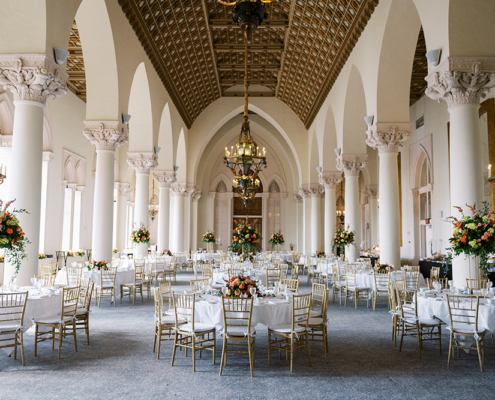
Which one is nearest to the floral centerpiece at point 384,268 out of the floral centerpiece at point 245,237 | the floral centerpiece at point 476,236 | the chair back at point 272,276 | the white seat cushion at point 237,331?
the chair back at point 272,276

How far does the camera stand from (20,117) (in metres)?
6.67

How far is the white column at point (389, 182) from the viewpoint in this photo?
10367 millimetres

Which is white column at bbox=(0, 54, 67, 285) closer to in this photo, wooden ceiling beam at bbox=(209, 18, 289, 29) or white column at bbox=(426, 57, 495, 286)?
white column at bbox=(426, 57, 495, 286)

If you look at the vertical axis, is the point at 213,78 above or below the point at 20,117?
above

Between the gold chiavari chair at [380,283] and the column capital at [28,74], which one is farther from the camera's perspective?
the gold chiavari chair at [380,283]

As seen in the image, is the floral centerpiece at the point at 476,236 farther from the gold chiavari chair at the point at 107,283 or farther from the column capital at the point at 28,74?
the gold chiavari chair at the point at 107,283

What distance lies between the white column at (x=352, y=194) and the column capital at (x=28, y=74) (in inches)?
398

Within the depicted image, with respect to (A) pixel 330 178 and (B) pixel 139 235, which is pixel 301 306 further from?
(A) pixel 330 178

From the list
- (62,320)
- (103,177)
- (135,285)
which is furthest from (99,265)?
(62,320)

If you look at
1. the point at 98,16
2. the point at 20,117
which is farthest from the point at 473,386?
the point at 98,16

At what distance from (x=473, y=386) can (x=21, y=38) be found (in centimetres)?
804

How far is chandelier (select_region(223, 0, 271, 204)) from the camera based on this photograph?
6.41 meters

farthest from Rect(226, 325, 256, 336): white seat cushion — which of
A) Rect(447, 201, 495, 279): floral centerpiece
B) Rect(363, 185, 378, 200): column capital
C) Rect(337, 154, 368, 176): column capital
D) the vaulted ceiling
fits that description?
Rect(363, 185, 378, 200): column capital

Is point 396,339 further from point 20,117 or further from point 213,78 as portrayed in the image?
point 213,78
